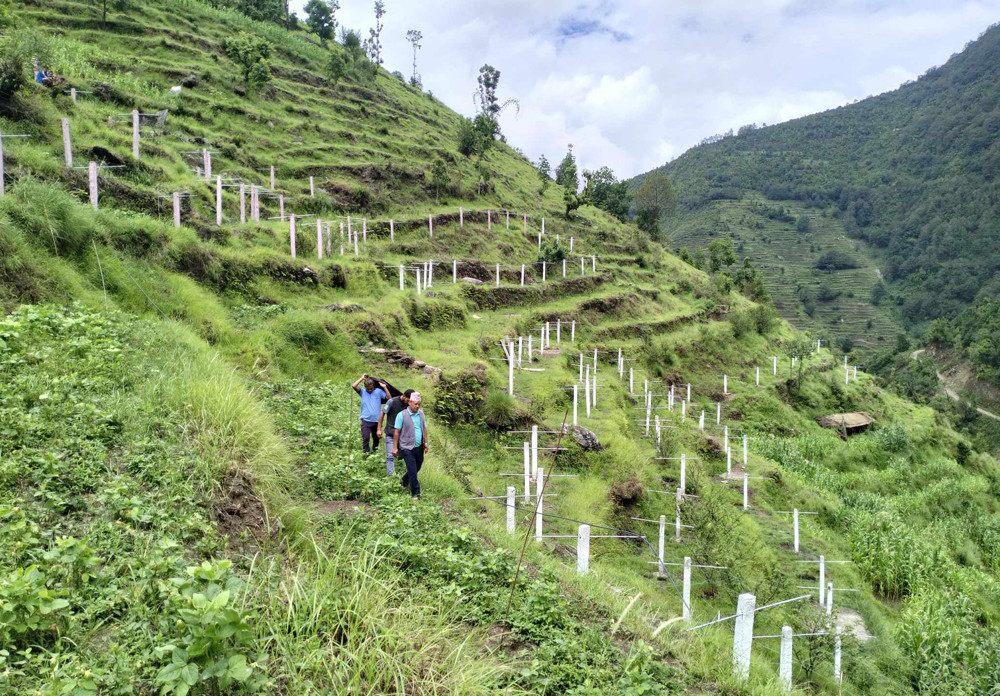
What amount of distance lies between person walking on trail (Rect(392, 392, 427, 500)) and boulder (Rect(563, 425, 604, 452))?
8.19m

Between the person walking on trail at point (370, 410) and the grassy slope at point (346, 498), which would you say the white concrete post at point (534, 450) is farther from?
the person walking on trail at point (370, 410)

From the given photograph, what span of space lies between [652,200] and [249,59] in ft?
134

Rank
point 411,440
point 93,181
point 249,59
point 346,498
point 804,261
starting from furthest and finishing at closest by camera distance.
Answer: point 804,261, point 249,59, point 93,181, point 411,440, point 346,498

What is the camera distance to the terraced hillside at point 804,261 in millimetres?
86812

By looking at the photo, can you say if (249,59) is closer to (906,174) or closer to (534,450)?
(534,450)

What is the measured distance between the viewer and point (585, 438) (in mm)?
14648

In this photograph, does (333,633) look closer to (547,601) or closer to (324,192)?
(547,601)

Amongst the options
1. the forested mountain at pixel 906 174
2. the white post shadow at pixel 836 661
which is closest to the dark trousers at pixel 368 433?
the white post shadow at pixel 836 661

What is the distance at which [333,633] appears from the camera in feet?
11.3

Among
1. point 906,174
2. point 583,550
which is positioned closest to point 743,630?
point 583,550

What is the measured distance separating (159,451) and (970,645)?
16.8 meters

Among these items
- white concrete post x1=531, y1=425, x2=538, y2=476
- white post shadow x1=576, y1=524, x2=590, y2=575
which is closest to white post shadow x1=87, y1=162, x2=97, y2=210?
white concrete post x1=531, y1=425, x2=538, y2=476

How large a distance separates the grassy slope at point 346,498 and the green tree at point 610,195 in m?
39.1

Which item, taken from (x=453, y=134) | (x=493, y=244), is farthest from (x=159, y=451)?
(x=453, y=134)
